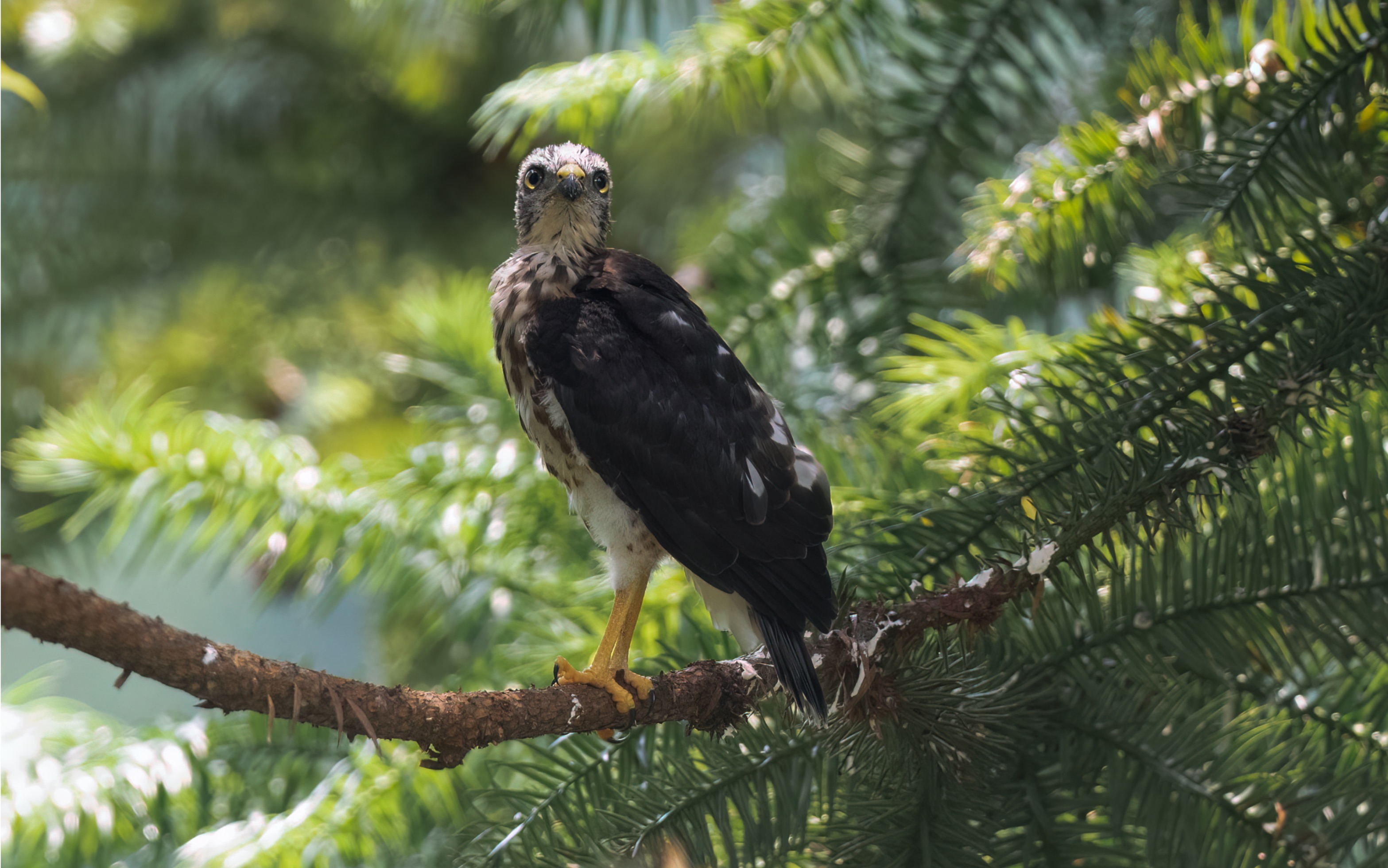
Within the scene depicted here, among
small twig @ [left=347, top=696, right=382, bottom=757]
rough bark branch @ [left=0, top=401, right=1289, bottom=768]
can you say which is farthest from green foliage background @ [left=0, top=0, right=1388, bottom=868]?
small twig @ [left=347, top=696, right=382, bottom=757]

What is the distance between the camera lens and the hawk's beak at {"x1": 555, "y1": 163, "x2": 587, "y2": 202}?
628mm

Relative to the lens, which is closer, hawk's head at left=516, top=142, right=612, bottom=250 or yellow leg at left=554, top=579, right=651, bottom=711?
yellow leg at left=554, top=579, right=651, bottom=711

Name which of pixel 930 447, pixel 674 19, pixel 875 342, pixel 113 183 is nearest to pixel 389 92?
pixel 113 183

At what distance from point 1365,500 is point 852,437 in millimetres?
356

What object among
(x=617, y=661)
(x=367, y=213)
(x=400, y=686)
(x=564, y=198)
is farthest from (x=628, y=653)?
(x=367, y=213)

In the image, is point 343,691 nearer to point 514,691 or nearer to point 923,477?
point 514,691

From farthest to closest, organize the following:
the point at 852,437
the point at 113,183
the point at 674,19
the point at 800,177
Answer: the point at 113,183 → the point at 800,177 → the point at 674,19 → the point at 852,437

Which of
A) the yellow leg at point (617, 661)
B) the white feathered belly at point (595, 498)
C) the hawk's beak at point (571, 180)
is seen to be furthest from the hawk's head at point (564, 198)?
the yellow leg at point (617, 661)

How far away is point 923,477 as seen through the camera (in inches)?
24.9

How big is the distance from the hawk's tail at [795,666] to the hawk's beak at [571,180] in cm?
30

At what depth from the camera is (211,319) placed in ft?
5.70

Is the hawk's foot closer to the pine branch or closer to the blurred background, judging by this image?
the pine branch

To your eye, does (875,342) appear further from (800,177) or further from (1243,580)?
(1243,580)

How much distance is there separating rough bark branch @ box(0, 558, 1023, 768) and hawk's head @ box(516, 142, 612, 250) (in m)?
0.30
